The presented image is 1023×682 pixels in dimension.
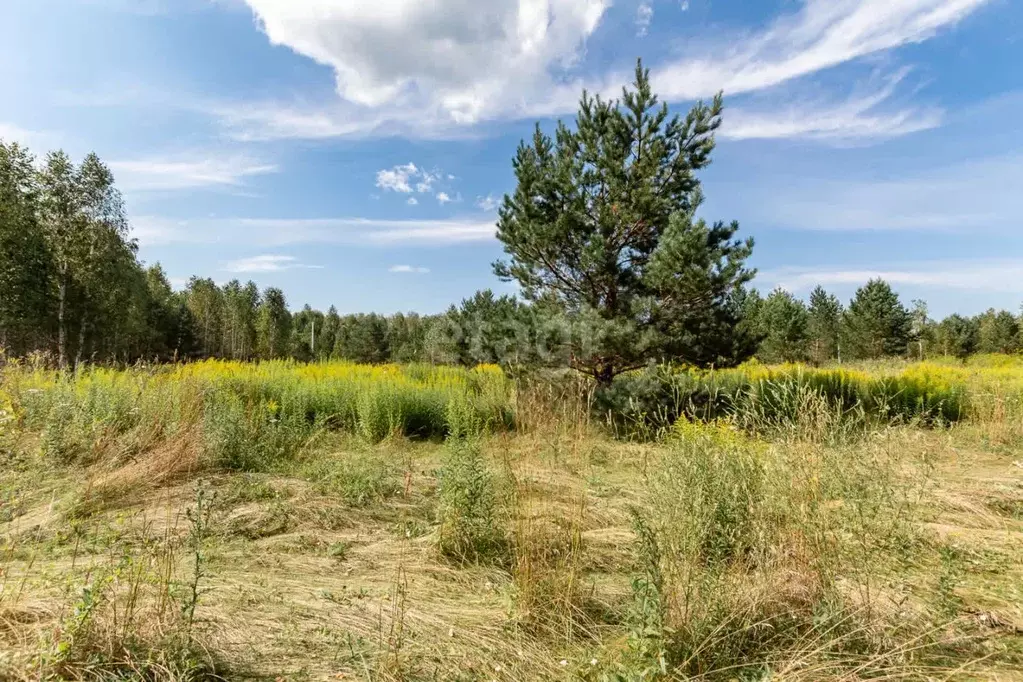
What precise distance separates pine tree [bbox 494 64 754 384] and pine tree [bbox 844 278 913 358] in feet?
62.2

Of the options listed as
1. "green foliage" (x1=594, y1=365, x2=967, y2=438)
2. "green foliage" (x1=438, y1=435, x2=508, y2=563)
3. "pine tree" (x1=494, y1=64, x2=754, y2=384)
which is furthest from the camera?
"pine tree" (x1=494, y1=64, x2=754, y2=384)

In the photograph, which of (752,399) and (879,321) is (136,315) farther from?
(879,321)

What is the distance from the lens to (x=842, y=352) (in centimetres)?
2547

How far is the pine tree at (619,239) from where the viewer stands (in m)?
6.58

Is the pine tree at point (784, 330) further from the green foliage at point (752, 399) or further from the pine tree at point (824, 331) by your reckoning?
the green foliage at point (752, 399)

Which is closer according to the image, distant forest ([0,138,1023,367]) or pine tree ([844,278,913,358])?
distant forest ([0,138,1023,367])

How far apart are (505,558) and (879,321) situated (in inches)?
953

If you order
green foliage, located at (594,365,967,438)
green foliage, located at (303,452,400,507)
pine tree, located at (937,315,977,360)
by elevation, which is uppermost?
pine tree, located at (937,315,977,360)

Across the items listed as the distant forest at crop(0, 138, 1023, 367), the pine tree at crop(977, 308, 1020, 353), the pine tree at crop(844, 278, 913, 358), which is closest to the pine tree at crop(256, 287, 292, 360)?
the distant forest at crop(0, 138, 1023, 367)

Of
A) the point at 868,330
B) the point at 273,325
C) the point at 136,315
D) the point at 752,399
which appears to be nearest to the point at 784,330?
the point at 868,330

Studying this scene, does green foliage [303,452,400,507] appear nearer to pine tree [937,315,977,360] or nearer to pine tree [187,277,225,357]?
pine tree [937,315,977,360]

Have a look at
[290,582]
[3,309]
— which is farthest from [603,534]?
[3,309]

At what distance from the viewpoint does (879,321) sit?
70.2 ft

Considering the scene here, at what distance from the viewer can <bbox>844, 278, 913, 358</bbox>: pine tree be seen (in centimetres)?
2123
